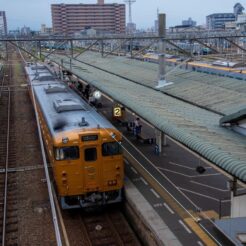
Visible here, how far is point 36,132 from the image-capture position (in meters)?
25.3

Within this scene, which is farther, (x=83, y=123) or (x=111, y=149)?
(x=83, y=123)

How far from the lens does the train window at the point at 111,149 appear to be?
Result: 43.9 feet

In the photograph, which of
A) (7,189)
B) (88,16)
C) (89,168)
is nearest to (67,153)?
(89,168)

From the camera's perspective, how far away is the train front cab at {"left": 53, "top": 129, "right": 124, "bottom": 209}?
13.0m

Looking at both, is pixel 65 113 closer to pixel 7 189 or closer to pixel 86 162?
pixel 86 162

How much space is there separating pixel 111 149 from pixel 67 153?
4.91 feet

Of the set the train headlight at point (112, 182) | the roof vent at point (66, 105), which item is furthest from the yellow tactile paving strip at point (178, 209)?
the roof vent at point (66, 105)

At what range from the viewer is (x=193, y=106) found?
15.8 metres

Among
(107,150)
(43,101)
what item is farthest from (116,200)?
(43,101)

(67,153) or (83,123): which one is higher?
(83,123)

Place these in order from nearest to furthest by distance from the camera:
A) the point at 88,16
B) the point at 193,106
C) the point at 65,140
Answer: the point at 65,140 → the point at 193,106 → the point at 88,16

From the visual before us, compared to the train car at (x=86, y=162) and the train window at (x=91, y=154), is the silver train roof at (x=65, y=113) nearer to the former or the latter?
the train car at (x=86, y=162)

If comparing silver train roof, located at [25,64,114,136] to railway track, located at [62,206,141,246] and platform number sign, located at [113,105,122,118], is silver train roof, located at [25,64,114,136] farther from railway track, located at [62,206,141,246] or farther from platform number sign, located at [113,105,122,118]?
platform number sign, located at [113,105,122,118]

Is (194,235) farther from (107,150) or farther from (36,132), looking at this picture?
(36,132)
